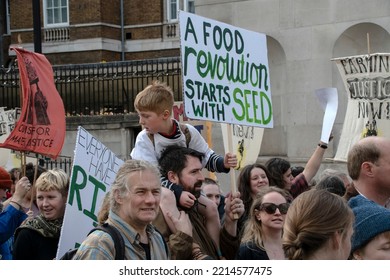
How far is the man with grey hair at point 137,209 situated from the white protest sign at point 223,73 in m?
1.71

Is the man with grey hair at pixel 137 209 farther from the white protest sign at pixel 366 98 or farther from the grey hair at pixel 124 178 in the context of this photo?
the white protest sign at pixel 366 98

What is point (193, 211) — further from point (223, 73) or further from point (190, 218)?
point (223, 73)

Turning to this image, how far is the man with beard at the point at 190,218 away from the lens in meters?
5.06

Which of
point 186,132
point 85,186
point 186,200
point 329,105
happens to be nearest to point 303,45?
point 329,105

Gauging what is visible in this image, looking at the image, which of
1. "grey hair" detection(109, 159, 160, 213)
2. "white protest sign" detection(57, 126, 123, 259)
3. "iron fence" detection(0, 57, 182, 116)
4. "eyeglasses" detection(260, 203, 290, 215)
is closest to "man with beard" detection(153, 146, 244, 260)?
"eyeglasses" detection(260, 203, 290, 215)

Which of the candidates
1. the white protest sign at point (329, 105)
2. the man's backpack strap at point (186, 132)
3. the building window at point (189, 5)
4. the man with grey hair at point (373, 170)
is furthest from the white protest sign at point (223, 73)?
the building window at point (189, 5)

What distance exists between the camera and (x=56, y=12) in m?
34.8

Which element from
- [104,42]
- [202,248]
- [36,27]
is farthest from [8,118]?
[104,42]

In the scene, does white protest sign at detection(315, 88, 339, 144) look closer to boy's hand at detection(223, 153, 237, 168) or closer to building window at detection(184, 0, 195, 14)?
boy's hand at detection(223, 153, 237, 168)

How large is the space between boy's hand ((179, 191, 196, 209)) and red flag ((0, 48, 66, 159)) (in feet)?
11.0

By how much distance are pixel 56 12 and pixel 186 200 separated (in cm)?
3036

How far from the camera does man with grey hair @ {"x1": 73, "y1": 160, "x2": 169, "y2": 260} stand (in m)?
4.33

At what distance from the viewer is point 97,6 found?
32.9m

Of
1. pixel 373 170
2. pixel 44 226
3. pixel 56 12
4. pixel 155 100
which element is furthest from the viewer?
pixel 56 12
